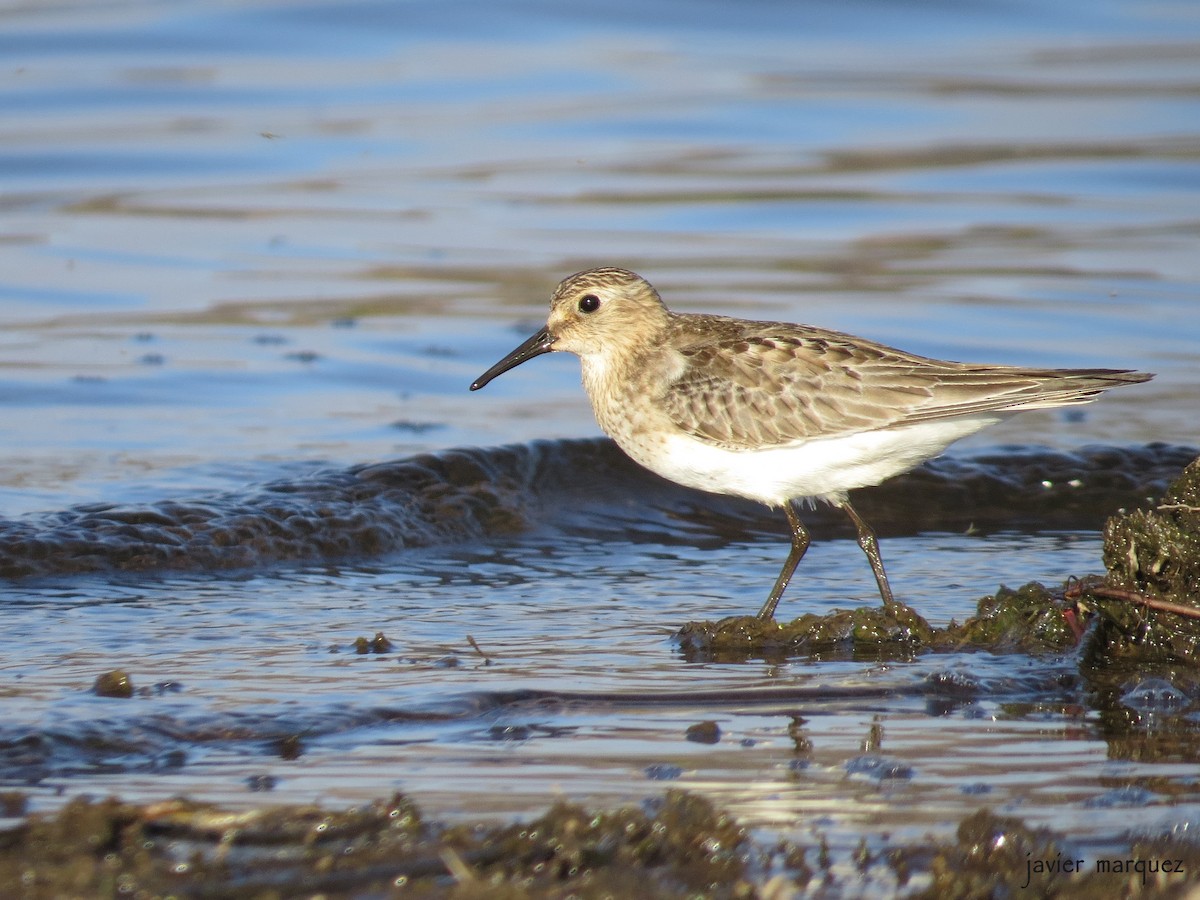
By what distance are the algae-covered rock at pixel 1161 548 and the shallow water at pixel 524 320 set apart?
1.34 ft

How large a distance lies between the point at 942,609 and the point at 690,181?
30.9ft

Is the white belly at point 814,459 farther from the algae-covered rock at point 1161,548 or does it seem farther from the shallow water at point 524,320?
the algae-covered rock at point 1161,548

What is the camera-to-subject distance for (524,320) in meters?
12.2

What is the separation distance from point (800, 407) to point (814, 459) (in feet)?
0.71

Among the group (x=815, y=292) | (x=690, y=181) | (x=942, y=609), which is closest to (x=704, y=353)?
(x=942, y=609)

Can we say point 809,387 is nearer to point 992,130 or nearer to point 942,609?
point 942,609

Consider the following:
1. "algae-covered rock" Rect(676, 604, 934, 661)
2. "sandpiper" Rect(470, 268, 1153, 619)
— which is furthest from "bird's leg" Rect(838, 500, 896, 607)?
"algae-covered rock" Rect(676, 604, 934, 661)

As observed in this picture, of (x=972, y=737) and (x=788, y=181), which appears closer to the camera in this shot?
(x=972, y=737)

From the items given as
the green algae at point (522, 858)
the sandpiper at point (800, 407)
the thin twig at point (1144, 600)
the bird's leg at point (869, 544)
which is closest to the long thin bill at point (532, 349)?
the sandpiper at point (800, 407)

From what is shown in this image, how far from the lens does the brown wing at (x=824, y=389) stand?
6.48 metres

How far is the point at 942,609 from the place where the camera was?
700 centimetres

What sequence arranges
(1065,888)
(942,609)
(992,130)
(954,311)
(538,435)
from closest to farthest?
(1065,888) → (942,609) → (538,435) → (954,311) → (992,130)

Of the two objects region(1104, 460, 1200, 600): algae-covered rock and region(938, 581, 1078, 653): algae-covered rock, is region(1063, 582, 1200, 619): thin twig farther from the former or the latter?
region(938, 581, 1078, 653): algae-covered rock

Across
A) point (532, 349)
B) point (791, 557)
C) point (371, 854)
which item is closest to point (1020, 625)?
point (791, 557)
